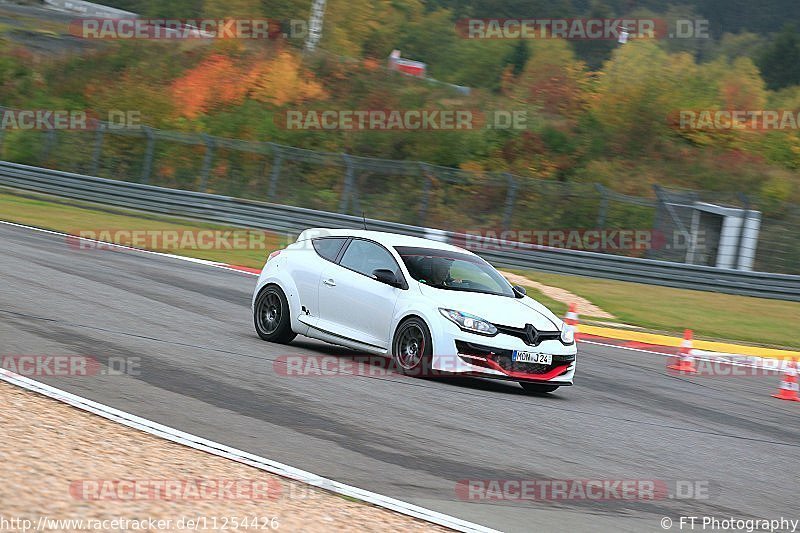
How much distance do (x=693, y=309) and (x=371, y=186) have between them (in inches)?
525

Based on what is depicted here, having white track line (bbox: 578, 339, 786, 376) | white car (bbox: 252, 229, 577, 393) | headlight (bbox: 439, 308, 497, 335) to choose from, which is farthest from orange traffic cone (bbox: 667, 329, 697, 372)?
headlight (bbox: 439, 308, 497, 335)

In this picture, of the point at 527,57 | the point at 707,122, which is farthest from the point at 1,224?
the point at 527,57

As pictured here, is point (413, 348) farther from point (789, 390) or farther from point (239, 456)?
point (789, 390)

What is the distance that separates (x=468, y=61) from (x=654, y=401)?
202 ft

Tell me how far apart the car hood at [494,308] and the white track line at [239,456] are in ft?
13.1

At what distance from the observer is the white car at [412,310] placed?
10.8 meters

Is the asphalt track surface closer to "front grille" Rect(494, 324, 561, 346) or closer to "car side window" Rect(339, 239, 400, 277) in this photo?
"front grille" Rect(494, 324, 561, 346)

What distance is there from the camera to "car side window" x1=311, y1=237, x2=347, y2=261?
1242 centimetres

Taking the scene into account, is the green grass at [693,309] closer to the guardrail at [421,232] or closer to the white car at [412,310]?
the guardrail at [421,232]

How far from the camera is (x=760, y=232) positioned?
1135 inches

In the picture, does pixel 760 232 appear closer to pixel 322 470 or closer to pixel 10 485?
pixel 322 470

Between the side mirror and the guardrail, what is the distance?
15.7 meters

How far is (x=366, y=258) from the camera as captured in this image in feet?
39.7

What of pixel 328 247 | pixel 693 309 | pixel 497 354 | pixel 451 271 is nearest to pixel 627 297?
pixel 693 309
